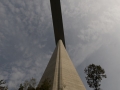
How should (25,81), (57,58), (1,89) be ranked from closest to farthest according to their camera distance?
(1,89) → (25,81) → (57,58)

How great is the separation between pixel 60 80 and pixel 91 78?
44.5 ft

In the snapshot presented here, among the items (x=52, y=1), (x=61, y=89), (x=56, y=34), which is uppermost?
(x=52, y=1)

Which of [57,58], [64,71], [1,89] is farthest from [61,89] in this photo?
[57,58]

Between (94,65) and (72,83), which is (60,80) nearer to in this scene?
(72,83)

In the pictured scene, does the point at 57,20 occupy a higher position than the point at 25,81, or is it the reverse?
the point at 57,20

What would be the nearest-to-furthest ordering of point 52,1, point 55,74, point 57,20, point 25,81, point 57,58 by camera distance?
point 25,81
point 55,74
point 57,58
point 52,1
point 57,20

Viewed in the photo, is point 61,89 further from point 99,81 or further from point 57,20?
point 57,20

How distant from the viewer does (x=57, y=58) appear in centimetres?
2067

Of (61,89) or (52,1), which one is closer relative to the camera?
(61,89)

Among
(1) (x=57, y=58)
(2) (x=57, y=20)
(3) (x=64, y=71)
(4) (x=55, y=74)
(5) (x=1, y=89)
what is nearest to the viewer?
(5) (x=1, y=89)

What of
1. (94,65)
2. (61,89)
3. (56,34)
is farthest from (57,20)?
(61,89)

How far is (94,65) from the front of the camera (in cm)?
2772

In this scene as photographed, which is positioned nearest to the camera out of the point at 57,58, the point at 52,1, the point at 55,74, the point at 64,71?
the point at 55,74

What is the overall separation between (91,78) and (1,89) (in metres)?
17.7
